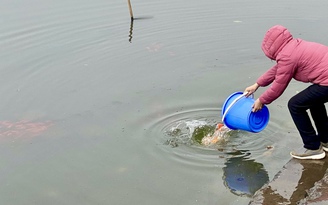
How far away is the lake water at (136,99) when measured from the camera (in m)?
5.48

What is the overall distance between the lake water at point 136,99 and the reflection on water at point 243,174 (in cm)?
1

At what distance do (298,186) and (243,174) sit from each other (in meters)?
0.75

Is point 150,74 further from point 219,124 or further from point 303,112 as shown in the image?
point 303,112

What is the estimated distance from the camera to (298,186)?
15.8 feet

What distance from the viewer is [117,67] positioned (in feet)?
29.0

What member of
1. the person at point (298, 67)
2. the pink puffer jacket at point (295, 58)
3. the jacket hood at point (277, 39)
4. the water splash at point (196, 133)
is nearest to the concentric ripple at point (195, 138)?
the water splash at point (196, 133)

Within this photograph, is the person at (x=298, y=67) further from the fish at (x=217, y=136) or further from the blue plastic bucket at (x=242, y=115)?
the fish at (x=217, y=136)

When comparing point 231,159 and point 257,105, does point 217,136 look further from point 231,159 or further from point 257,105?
point 257,105

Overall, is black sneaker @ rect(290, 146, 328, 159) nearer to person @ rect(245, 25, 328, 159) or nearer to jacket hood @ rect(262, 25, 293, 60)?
person @ rect(245, 25, 328, 159)

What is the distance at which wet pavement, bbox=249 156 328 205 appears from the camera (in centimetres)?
459

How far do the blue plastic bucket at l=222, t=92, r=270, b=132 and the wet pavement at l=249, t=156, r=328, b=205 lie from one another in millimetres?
602

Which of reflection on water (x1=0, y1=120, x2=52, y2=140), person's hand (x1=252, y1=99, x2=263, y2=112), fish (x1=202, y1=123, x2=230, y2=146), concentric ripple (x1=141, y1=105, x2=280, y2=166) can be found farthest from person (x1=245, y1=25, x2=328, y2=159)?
reflection on water (x1=0, y1=120, x2=52, y2=140)

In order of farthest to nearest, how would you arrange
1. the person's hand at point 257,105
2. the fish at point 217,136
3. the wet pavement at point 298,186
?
the fish at point 217,136
the person's hand at point 257,105
the wet pavement at point 298,186

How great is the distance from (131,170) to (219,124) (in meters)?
1.28
